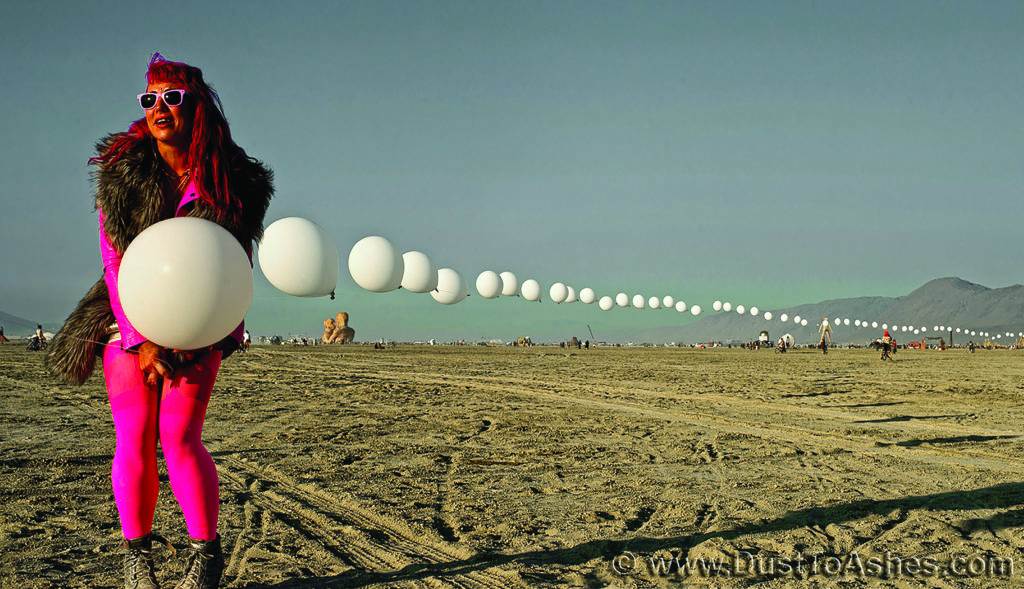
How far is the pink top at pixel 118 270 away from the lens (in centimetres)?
279

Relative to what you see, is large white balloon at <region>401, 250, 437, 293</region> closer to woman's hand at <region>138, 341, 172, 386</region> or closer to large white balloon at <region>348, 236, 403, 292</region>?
large white balloon at <region>348, 236, 403, 292</region>

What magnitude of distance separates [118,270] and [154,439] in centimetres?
66

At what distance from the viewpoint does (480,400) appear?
11.9m

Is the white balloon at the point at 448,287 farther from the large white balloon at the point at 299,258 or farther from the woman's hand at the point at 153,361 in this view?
the woman's hand at the point at 153,361

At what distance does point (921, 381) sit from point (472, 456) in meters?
14.1

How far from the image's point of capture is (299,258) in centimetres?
1098

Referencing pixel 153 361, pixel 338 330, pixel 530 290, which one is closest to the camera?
pixel 153 361

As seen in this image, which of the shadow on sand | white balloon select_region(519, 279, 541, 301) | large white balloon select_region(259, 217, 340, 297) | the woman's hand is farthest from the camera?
white balloon select_region(519, 279, 541, 301)

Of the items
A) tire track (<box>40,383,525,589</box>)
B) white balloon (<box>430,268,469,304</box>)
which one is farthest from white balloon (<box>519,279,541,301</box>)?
tire track (<box>40,383,525,589</box>)

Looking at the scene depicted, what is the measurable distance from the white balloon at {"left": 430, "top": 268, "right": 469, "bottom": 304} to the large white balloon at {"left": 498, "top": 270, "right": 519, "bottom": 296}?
4.18 metres

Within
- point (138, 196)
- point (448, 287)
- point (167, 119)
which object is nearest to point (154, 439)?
point (138, 196)

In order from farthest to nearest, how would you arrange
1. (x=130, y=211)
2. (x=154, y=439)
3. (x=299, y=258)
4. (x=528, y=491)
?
(x=299, y=258), (x=528, y=491), (x=154, y=439), (x=130, y=211)

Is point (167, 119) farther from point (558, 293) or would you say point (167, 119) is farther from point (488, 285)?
point (558, 293)

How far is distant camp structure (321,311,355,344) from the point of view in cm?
7225
